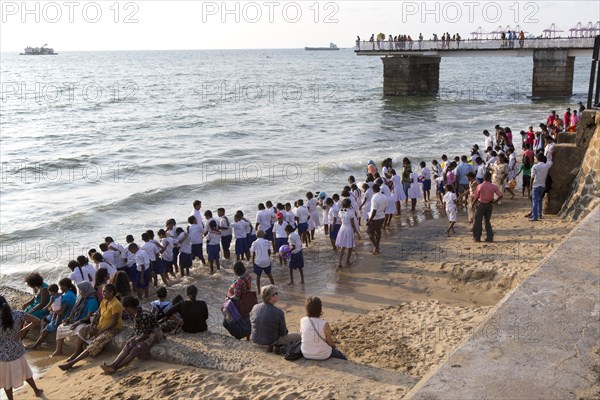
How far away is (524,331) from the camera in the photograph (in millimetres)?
5547

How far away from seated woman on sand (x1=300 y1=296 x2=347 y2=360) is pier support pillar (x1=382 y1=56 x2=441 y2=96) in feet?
143

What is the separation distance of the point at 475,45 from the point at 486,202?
3472 centimetres

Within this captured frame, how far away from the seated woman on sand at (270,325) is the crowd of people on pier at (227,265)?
0.04 ft

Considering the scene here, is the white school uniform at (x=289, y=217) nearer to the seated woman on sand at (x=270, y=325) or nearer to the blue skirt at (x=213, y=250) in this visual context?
the blue skirt at (x=213, y=250)

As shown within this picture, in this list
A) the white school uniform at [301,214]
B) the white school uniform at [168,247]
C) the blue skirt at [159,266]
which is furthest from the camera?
the white school uniform at [301,214]

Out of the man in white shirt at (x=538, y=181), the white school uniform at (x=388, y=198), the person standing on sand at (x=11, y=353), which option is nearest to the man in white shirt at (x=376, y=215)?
the white school uniform at (x=388, y=198)

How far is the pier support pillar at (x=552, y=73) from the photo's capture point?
43263mm

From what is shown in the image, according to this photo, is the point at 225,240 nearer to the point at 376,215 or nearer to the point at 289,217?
the point at 289,217

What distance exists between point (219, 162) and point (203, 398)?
70.4ft

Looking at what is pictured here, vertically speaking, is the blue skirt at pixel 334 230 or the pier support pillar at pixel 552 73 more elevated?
the pier support pillar at pixel 552 73

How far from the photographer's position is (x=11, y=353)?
7.19 m

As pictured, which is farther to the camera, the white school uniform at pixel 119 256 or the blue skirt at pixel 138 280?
the blue skirt at pixel 138 280

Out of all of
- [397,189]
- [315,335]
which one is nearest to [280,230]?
[397,189]

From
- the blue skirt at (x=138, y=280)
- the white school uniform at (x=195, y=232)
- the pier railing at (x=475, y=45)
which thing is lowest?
the blue skirt at (x=138, y=280)
